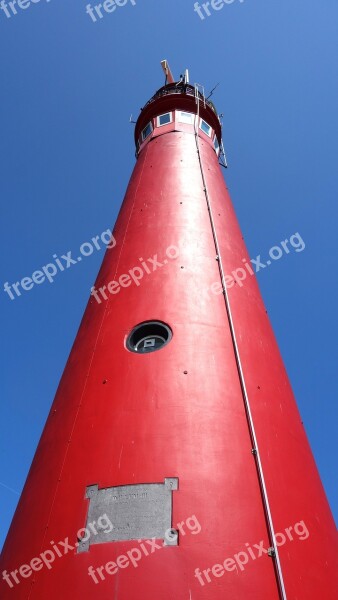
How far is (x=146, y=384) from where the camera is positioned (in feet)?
17.8

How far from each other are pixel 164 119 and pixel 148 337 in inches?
372

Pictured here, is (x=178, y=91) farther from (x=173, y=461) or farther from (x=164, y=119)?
(x=173, y=461)

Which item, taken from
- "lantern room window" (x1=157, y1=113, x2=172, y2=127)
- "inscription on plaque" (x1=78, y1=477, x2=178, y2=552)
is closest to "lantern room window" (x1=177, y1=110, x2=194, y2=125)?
"lantern room window" (x1=157, y1=113, x2=172, y2=127)

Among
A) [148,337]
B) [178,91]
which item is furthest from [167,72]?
[148,337]

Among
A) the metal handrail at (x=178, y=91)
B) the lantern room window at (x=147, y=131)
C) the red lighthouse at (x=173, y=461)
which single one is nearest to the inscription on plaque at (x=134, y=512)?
the red lighthouse at (x=173, y=461)

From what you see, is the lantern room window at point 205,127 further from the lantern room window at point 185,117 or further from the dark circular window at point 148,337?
the dark circular window at point 148,337

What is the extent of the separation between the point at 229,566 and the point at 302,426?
8.76 ft

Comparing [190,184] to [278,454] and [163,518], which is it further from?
[163,518]

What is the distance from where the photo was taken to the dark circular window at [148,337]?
6.06 meters

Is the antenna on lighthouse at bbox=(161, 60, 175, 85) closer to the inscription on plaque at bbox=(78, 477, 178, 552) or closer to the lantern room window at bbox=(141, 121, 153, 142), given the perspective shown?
the lantern room window at bbox=(141, 121, 153, 142)

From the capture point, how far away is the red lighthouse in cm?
402

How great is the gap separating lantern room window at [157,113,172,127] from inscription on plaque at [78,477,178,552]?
11.4 metres

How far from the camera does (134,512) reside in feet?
14.1

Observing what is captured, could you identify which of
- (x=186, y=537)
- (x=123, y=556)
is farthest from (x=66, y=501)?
(x=186, y=537)
